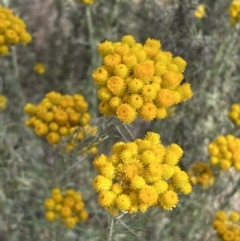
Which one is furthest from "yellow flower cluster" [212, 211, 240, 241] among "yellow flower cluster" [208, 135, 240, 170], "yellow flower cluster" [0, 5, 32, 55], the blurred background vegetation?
"yellow flower cluster" [0, 5, 32, 55]

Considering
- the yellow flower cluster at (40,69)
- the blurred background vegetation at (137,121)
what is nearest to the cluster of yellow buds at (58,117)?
the blurred background vegetation at (137,121)

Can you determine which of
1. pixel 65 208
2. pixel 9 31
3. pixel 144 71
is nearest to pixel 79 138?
pixel 65 208

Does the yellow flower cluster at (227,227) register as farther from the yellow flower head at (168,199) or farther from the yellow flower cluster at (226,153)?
the yellow flower head at (168,199)

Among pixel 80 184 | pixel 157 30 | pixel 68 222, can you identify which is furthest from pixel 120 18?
pixel 68 222

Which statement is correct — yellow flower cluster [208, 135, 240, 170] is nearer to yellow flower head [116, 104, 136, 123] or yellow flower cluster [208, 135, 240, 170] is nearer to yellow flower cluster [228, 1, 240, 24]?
yellow flower cluster [228, 1, 240, 24]

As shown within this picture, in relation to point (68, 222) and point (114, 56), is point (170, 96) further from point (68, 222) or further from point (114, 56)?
point (68, 222)
